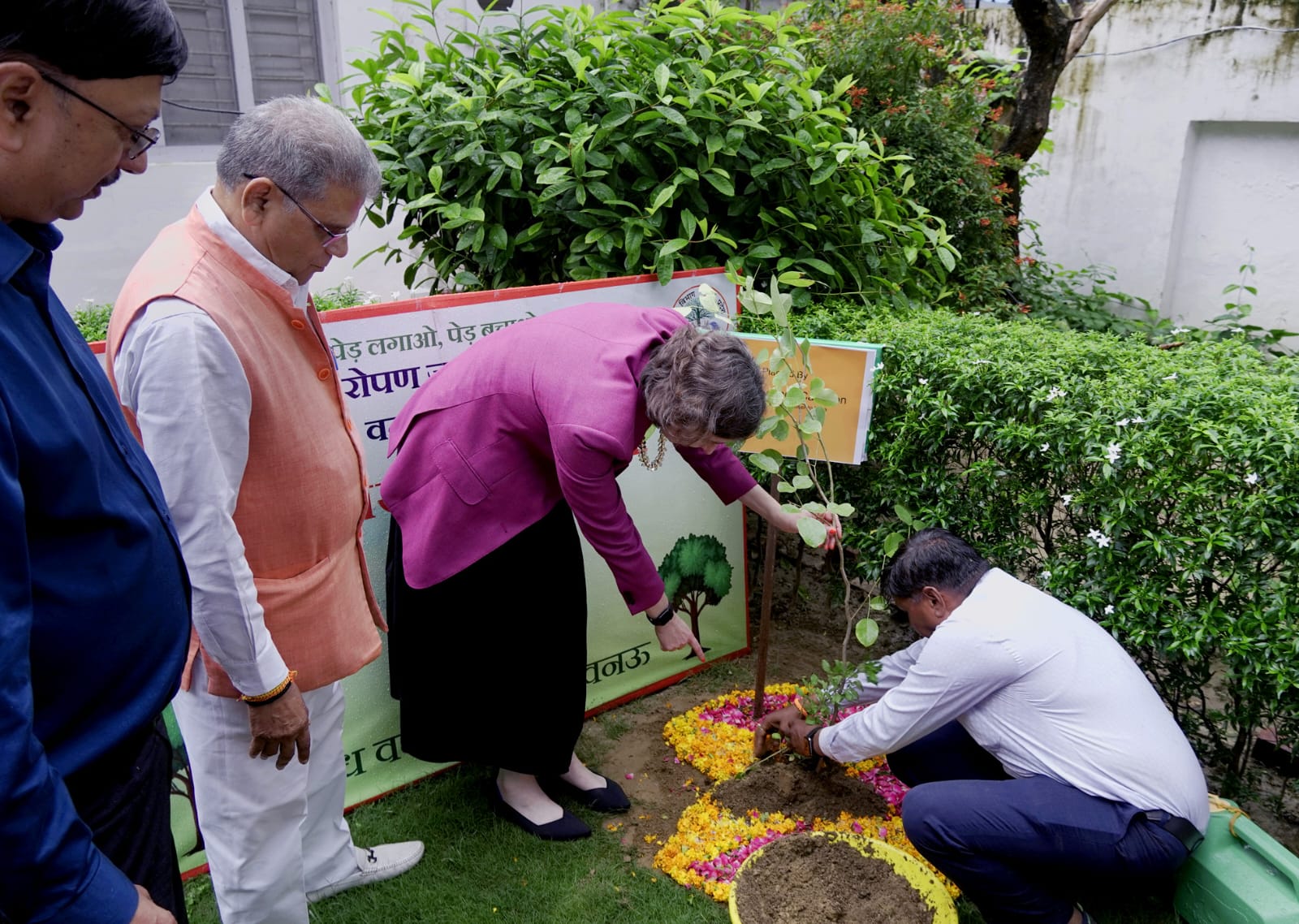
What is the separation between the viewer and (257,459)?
197 cm

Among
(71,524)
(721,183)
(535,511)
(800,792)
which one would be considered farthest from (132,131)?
(721,183)

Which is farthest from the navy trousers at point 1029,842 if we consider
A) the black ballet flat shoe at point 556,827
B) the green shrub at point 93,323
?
the green shrub at point 93,323

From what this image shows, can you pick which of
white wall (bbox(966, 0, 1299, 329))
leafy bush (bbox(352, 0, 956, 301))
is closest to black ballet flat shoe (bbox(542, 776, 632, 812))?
leafy bush (bbox(352, 0, 956, 301))

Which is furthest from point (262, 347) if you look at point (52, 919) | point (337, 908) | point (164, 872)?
point (337, 908)

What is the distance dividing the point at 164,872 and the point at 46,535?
28.4 inches

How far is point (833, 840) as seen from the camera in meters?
2.78

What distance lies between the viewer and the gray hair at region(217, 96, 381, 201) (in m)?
1.87

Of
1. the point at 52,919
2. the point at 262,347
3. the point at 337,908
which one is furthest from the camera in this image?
the point at 337,908

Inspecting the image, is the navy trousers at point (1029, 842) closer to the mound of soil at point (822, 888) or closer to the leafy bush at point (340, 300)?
the mound of soil at point (822, 888)

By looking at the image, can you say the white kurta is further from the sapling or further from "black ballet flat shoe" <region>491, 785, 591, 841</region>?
the sapling

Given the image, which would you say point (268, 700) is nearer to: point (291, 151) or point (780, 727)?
point (291, 151)

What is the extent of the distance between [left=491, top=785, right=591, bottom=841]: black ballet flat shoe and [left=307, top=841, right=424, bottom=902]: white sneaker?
0.31m

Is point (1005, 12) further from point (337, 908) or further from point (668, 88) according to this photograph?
point (337, 908)

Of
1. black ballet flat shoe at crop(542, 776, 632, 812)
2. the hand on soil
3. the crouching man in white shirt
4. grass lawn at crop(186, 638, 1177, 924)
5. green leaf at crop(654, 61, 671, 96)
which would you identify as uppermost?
green leaf at crop(654, 61, 671, 96)
